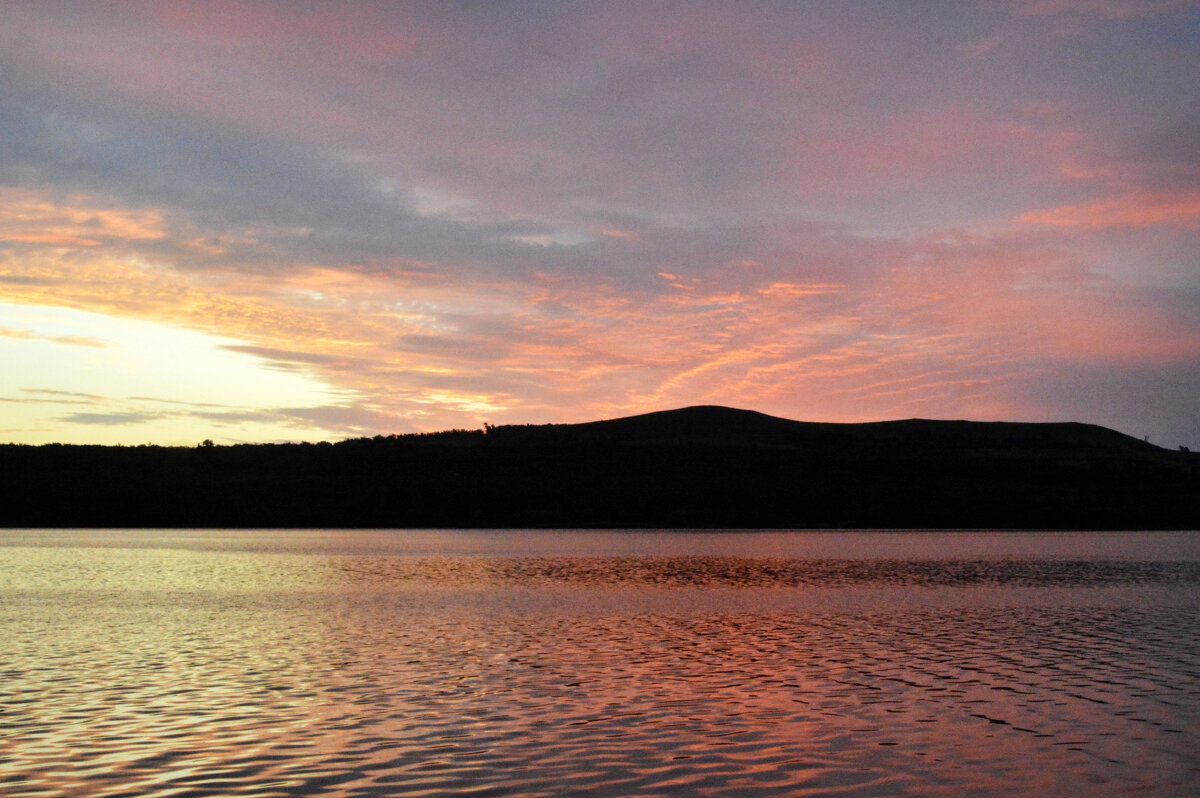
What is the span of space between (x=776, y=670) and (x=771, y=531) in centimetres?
8587

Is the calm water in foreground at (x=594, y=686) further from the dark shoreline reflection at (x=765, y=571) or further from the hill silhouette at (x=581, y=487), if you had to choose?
the hill silhouette at (x=581, y=487)

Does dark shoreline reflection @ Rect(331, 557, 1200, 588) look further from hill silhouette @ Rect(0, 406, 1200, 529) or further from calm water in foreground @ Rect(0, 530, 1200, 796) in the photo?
hill silhouette @ Rect(0, 406, 1200, 529)

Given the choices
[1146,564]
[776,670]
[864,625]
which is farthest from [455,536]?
[776,670]

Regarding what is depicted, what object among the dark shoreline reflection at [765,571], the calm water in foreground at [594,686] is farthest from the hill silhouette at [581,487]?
the calm water in foreground at [594,686]

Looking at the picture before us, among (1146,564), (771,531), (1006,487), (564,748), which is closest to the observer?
(564,748)

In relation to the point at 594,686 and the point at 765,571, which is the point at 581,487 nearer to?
the point at 765,571


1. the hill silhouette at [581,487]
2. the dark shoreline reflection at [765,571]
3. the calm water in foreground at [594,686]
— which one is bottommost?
the calm water in foreground at [594,686]

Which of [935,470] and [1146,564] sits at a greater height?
[935,470]

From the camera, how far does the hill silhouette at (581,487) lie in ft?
375

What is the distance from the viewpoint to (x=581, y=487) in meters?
123

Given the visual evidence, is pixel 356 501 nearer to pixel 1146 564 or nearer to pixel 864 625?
pixel 1146 564

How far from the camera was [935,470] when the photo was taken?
13350 cm

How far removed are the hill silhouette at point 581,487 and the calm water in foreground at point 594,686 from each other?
231ft

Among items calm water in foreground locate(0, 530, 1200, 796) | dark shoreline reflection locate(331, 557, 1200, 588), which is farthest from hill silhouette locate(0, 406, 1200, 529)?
calm water in foreground locate(0, 530, 1200, 796)
